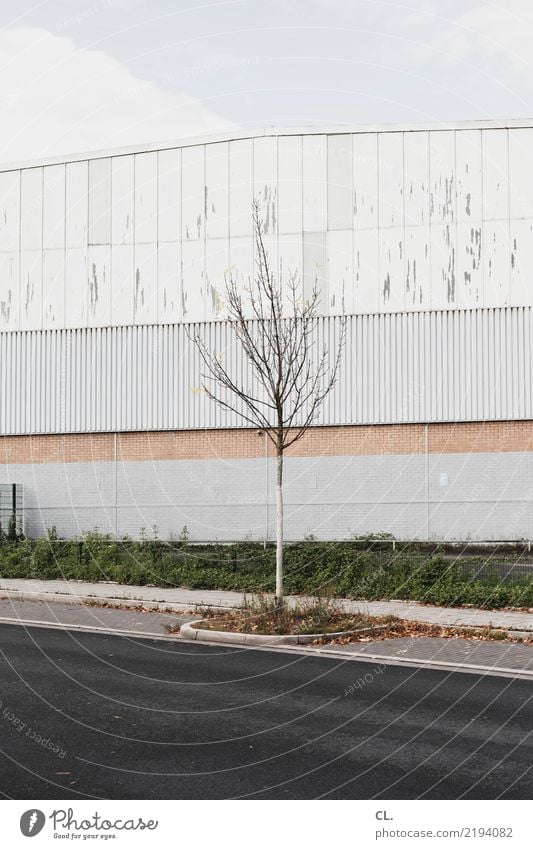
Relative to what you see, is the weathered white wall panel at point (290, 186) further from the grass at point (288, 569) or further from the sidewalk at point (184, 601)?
the sidewalk at point (184, 601)

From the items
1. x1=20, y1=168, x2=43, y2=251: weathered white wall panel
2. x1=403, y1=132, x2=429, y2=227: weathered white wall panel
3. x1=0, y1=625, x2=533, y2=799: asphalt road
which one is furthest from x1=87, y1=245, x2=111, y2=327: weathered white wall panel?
x1=0, y1=625, x2=533, y2=799: asphalt road

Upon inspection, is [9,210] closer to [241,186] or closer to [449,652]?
[241,186]

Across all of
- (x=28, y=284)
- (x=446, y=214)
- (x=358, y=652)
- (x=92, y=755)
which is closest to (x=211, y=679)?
(x=358, y=652)

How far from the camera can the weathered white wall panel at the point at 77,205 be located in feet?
103

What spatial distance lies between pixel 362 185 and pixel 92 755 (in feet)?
80.2

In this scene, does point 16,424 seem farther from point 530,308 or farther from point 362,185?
point 530,308

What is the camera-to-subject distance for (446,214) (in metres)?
28.9

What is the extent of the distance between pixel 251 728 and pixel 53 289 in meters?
25.2

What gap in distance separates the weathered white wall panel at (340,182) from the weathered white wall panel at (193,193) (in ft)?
13.5

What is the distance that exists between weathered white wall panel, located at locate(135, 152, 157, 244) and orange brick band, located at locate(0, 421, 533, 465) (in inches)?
255

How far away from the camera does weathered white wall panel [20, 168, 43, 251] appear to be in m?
31.9

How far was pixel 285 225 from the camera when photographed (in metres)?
29.7

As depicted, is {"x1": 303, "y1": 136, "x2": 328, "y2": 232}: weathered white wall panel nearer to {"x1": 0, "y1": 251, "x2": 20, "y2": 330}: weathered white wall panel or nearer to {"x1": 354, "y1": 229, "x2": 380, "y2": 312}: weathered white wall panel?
{"x1": 354, "y1": 229, "x2": 380, "y2": 312}: weathered white wall panel

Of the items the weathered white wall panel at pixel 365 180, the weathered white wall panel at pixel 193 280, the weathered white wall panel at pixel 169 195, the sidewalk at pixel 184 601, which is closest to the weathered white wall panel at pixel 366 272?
the weathered white wall panel at pixel 365 180
